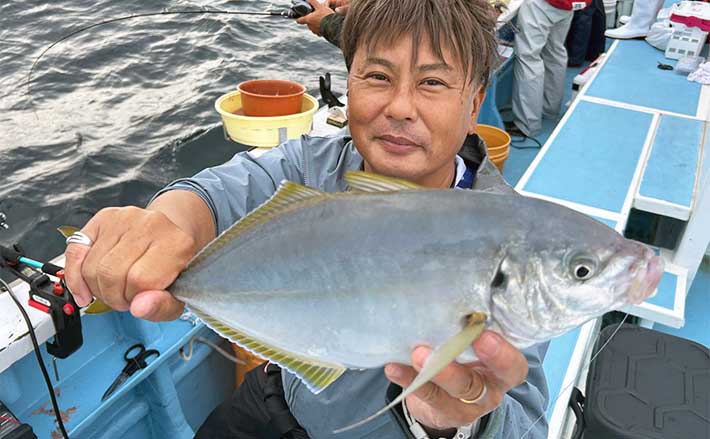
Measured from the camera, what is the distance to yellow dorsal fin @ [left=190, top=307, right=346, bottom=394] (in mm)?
1272

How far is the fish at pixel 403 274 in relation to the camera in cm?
113

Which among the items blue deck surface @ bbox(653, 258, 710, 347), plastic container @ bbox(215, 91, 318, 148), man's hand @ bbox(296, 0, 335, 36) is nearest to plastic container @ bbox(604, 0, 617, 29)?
blue deck surface @ bbox(653, 258, 710, 347)

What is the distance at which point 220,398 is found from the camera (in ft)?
10.5

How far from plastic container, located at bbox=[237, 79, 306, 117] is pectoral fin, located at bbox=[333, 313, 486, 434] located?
2.57 metres

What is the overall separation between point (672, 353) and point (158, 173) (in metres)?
5.36

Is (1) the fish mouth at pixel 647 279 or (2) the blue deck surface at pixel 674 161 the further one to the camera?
(2) the blue deck surface at pixel 674 161

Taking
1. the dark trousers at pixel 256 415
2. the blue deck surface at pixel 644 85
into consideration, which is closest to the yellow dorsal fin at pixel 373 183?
the dark trousers at pixel 256 415

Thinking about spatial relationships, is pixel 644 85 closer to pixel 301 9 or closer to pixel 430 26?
pixel 301 9

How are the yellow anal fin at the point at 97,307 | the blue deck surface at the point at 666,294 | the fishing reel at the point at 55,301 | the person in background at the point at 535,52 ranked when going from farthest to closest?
the person in background at the point at 535,52
the blue deck surface at the point at 666,294
the fishing reel at the point at 55,301
the yellow anal fin at the point at 97,307

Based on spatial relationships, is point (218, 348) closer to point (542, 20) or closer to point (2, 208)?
point (2, 208)

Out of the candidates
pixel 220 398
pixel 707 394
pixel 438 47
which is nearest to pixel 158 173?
pixel 220 398

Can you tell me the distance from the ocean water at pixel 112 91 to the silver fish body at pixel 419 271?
4501 mm

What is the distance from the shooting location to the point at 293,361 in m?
1.31

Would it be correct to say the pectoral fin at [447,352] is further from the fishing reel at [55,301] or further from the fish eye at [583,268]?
the fishing reel at [55,301]
